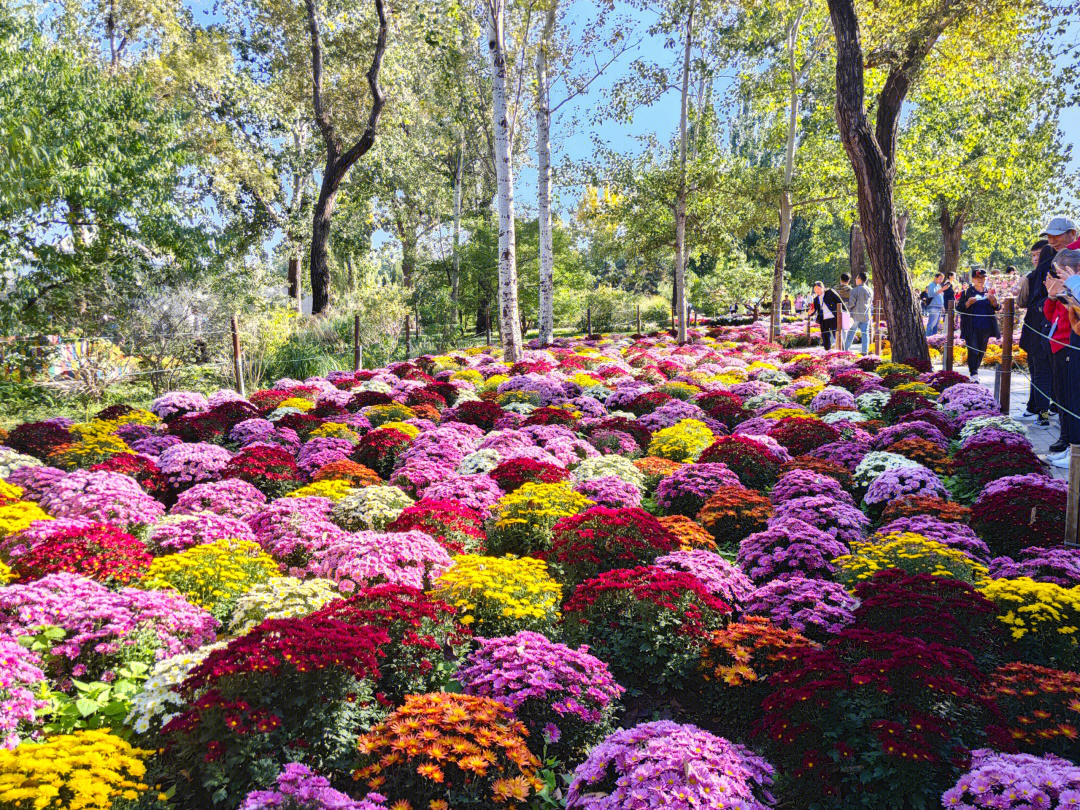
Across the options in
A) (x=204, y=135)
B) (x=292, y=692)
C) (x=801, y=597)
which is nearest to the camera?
(x=292, y=692)

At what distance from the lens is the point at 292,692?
3.04 meters

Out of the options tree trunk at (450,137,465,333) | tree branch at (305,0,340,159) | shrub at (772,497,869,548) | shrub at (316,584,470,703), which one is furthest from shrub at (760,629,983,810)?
tree trunk at (450,137,465,333)

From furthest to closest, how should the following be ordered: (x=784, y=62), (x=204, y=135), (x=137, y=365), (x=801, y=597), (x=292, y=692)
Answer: (x=204, y=135), (x=784, y=62), (x=137, y=365), (x=801, y=597), (x=292, y=692)

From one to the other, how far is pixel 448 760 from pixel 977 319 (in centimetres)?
1357

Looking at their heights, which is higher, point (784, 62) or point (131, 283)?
point (784, 62)

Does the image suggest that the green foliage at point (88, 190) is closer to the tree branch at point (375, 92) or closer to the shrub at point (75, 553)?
the tree branch at point (375, 92)

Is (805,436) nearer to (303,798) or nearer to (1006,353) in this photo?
(1006,353)

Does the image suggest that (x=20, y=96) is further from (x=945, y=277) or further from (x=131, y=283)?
(x=945, y=277)

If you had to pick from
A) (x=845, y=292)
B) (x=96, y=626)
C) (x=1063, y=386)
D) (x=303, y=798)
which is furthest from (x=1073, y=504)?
(x=845, y=292)

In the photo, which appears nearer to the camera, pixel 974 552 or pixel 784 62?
pixel 974 552

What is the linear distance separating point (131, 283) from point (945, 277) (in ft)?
70.9

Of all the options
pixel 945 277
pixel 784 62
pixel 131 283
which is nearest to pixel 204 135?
pixel 131 283

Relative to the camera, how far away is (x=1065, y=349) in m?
7.41

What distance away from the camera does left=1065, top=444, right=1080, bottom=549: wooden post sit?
4.43 meters
